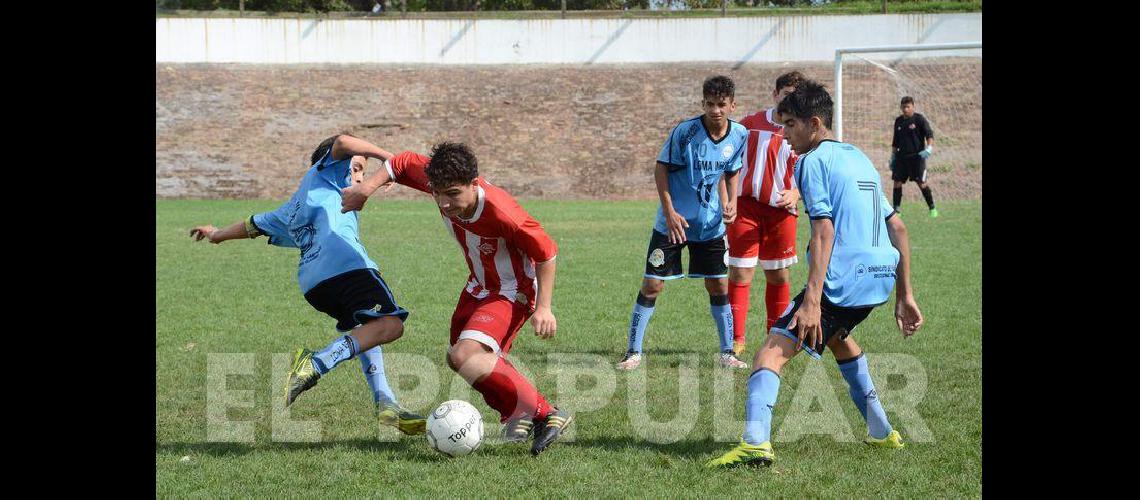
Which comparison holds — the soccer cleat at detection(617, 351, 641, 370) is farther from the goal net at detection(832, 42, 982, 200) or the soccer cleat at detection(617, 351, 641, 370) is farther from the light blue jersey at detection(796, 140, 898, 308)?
the goal net at detection(832, 42, 982, 200)

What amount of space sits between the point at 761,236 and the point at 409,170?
127 inches

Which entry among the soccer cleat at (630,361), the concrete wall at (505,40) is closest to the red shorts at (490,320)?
the soccer cleat at (630,361)

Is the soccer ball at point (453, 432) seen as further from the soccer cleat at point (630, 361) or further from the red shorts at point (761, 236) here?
the red shorts at point (761, 236)

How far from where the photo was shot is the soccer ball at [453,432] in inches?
196

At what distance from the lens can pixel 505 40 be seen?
31.7 m

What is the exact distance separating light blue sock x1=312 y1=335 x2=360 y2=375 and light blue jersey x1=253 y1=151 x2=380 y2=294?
422 mm

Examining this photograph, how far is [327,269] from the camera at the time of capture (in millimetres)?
5562

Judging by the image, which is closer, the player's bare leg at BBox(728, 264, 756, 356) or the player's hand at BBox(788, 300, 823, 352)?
the player's hand at BBox(788, 300, 823, 352)

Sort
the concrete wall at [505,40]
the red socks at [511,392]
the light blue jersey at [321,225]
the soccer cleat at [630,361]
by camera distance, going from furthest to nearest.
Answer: the concrete wall at [505,40], the soccer cleat at [630,361], the light blue jersey at [321,225], the red socks at [511,392]

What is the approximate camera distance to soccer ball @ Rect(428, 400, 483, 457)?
16.3 feet

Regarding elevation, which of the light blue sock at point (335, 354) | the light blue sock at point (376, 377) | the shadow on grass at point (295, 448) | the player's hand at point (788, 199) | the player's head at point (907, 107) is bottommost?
the shadow on grass at point (295, 448)

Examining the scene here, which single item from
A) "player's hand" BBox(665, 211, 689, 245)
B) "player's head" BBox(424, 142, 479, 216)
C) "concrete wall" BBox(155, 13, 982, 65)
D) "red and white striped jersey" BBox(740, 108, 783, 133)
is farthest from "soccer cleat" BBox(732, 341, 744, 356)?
"concrete wall" BBox(155, 13, 982, 65)

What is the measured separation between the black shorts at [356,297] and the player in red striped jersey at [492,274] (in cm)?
39

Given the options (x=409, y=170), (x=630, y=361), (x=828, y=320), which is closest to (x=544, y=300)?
(x=409, y=170)
